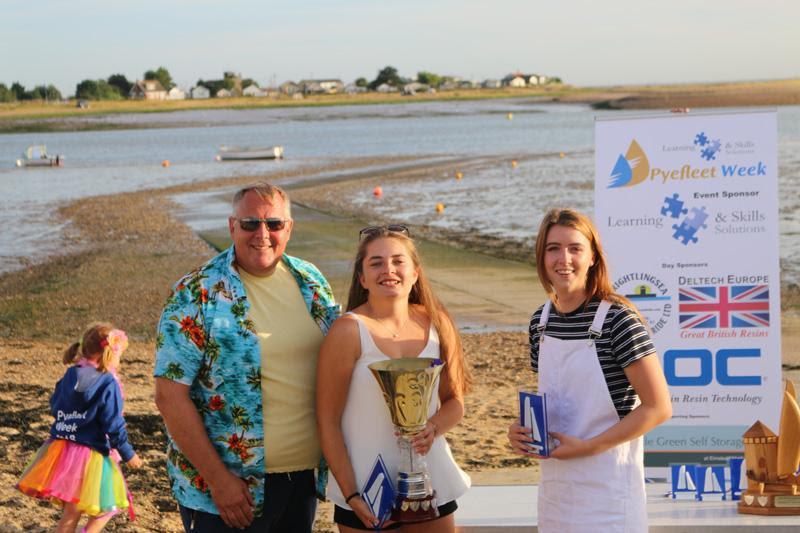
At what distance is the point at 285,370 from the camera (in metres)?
3.45

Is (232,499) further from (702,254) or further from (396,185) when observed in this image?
(396,185)

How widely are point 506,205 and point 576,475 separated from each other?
21936mm

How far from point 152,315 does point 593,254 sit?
33.4 ft

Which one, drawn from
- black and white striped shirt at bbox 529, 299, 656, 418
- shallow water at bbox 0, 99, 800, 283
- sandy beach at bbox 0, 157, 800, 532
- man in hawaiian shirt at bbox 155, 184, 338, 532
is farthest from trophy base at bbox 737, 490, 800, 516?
shallow water at bbox 0, 99, 800, 283

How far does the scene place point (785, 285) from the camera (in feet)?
46.3

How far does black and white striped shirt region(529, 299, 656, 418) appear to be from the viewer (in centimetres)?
325

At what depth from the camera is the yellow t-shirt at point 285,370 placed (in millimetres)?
Result: 3441

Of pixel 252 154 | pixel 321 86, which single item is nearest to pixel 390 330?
pixel 252 154

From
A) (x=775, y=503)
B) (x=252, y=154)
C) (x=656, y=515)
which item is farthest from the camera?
(x=252, y=154)

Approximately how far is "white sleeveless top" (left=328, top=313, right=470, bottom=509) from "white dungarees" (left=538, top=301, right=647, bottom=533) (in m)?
0.36

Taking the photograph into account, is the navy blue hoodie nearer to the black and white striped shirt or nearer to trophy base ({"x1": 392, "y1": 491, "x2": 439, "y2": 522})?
trophy base ({"x1": 392, "y1": 491, "x2": 439, "y2": 522})

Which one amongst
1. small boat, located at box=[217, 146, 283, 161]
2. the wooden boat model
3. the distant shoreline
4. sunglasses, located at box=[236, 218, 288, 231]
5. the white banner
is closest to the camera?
sunglasses, located at box=[236, 218, 288, 231]

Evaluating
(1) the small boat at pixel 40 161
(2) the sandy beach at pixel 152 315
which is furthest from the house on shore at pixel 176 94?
(2) the sandy beach at pixel 152 315

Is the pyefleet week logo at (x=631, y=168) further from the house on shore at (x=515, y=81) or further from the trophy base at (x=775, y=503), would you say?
the house on shore at (x=515, y=81)
